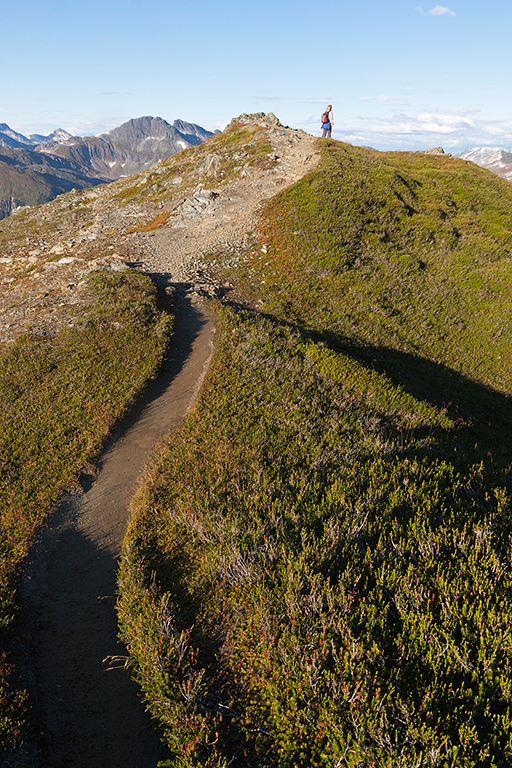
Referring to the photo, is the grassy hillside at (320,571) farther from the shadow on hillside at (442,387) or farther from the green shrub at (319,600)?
the shadow on hillside at (442,387)

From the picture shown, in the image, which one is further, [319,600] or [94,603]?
[94,603]

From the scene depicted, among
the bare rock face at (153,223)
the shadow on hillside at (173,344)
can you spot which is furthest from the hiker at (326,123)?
the shadow on hillside at (173,344)

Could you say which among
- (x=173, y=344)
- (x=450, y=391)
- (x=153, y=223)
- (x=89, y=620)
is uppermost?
(x=153, y=223)

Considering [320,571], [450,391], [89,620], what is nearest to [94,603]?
[89,620]

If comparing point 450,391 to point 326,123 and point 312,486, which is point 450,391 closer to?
point 312,486

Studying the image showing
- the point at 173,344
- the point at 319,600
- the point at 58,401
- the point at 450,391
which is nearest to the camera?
the point at 319,600
